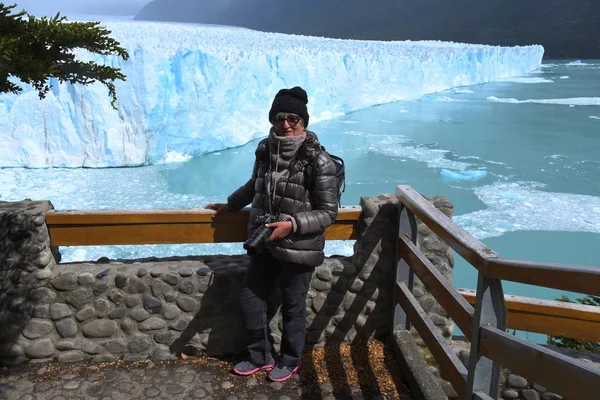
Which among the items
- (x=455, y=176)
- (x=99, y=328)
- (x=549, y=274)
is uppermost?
(x=549, y=274)

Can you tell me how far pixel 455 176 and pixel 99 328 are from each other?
10.1 metres

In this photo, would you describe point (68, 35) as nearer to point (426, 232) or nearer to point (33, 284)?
point (33, 284)

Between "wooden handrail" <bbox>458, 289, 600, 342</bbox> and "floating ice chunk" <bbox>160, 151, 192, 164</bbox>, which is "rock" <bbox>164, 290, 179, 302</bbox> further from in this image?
"floating ice chunk" <bbox>160, 151, 192, 164</bbox>

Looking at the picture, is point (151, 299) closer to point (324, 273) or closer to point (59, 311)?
point (59, 311)

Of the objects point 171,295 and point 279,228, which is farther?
point 171,295

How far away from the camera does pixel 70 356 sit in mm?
2719

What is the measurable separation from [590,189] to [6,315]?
38.0 feet

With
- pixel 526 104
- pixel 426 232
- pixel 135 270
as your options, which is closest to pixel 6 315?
pixel 135 270

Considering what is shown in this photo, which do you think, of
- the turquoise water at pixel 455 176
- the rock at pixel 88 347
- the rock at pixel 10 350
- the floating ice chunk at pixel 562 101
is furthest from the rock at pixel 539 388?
the floating ice chunk at pixel 562 101

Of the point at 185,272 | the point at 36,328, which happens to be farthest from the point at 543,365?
the point at 36,328

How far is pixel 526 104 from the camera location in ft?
78.4

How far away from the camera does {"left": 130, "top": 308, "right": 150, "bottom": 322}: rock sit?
8.93 feet

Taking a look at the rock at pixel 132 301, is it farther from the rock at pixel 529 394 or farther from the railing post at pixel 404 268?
the rock at pixel 529 394

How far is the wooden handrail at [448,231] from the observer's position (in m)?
1.77
